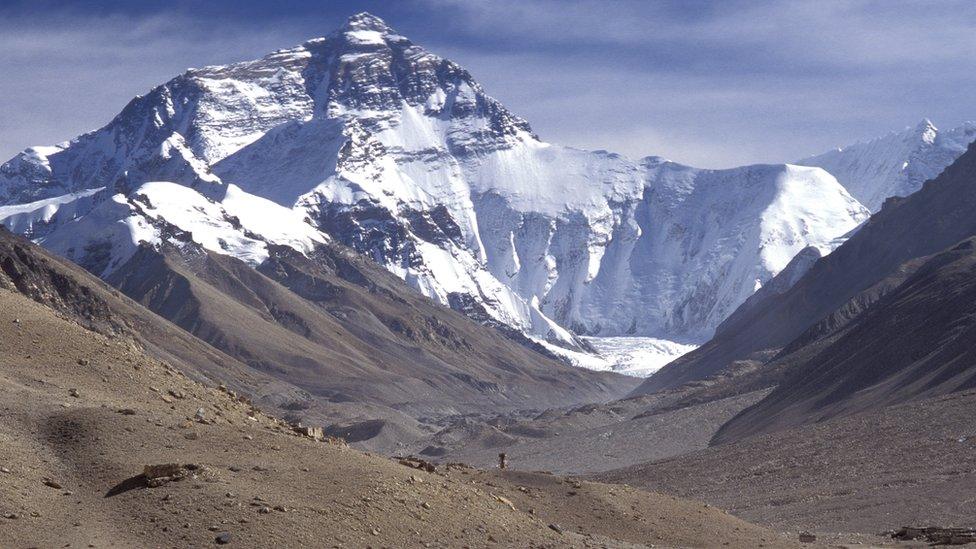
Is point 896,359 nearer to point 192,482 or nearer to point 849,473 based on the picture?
point 849,473

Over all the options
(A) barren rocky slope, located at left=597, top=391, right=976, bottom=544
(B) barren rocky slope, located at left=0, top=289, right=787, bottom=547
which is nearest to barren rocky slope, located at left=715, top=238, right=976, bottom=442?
(A) barren rocky slope, located at left=597, top=391, right=976, bottom=544

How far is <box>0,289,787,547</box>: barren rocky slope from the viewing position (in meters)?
29.1

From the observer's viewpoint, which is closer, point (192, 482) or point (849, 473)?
point (192, 482)

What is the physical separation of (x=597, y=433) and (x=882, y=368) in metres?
40.0

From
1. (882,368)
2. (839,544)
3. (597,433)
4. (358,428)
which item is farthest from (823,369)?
(839,544)

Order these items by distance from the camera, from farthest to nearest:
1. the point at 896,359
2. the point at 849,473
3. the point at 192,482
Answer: the point at 896,359
the point at 849,473
the point at 192,482

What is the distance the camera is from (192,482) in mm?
30500

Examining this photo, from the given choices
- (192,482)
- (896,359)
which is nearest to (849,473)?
(896,359)

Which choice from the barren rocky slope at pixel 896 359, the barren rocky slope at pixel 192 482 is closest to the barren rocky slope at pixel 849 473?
the barren rocky slope at pixel 896 359

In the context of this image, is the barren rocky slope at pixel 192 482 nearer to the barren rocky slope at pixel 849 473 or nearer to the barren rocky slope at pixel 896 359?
the barren rocky slope at pixel 849 473

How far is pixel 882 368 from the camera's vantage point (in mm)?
125562

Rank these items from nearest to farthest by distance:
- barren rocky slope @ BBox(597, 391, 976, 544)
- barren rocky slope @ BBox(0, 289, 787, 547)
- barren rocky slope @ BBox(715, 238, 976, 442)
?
barren rocky slope @ BBox(0, 289, 787, 547)
barren rocky slope @ BBox(597, 391, 976, 544)
barren rocky slope @ BBox(715, 238, 976, 442)

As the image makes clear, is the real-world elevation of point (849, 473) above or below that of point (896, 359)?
below

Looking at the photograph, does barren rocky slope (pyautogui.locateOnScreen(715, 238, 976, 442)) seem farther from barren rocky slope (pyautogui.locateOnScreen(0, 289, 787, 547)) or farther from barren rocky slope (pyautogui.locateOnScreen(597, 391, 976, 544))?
barren rocky slope (pyautogui.locateOnScreen(0, 289, 787, 547))
